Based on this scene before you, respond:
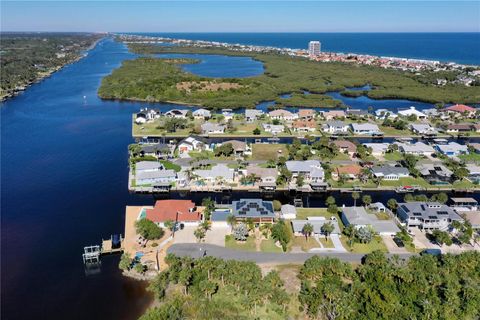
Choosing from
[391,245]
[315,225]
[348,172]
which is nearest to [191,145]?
[348,172]

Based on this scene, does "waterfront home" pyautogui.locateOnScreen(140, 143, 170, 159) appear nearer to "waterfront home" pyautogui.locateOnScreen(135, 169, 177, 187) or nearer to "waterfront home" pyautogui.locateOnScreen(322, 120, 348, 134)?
A: "waterfront home" pyautogui.locateOnScreen(135, 169, 177, 187)

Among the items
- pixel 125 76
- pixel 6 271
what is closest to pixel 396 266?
pixel 6 271

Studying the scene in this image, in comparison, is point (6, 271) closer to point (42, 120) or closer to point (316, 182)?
point (316, 182)

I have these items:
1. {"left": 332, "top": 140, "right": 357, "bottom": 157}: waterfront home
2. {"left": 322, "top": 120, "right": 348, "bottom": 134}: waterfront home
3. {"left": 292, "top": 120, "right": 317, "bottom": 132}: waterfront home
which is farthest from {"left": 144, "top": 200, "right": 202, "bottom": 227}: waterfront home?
{"left": 322, "top": 120, "right": 348, "bottom": 134}: waterfront home

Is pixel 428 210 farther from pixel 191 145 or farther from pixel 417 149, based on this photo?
pixel 191 145

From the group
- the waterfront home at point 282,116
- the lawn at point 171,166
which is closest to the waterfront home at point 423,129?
the waterfront home at point 282,116

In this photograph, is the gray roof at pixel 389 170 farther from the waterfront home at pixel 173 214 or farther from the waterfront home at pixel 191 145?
the waterfront home at pixel 191 145
